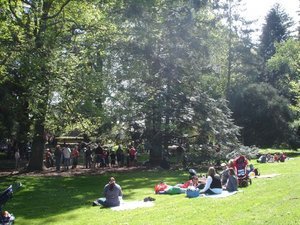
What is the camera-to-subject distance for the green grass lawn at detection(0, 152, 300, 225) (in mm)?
11464

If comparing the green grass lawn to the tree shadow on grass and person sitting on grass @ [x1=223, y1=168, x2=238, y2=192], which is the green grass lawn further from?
person sitting on grass @ [x1=223, y1=168, x2=238, y2=192]

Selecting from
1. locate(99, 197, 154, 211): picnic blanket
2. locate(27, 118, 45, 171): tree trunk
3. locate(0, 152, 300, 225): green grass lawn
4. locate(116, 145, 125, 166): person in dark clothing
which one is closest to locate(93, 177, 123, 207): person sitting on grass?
locate(99, 197, 154, 211): picnic blanket

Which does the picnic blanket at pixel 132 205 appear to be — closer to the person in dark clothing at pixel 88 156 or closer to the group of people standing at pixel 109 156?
the group of people standing at pixel 109 156

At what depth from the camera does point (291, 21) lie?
73.4 meters

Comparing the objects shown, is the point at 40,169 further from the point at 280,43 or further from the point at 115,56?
the point at 280,43

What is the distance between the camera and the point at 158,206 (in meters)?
14.3

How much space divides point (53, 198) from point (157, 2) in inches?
571

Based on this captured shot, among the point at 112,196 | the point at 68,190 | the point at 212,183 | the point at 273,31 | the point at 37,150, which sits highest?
the point at 273,31

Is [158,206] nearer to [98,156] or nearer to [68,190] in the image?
[68,190]

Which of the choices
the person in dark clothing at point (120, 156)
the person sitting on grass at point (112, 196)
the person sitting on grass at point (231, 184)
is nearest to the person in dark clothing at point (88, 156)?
the person in dark clothing at point (120, 156)

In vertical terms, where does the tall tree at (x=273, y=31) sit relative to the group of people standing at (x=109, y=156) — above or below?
above

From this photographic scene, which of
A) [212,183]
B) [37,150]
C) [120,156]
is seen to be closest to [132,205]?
[212,183]

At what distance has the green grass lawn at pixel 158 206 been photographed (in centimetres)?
1146

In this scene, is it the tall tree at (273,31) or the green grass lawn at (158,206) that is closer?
the green grass lawn at (158,206)
